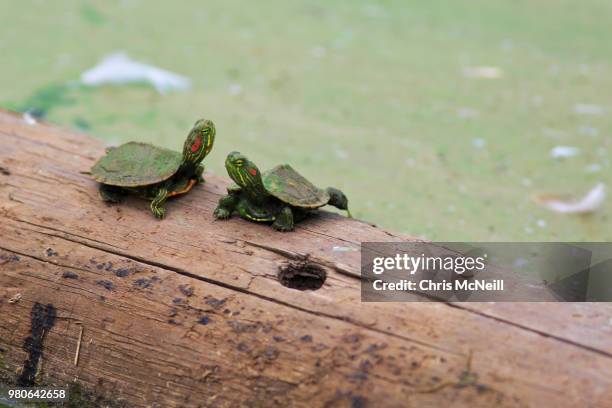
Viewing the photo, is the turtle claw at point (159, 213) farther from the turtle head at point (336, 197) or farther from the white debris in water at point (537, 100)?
the white debris in water at point (537, 100)

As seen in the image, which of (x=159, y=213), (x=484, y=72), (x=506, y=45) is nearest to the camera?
(x=159, y=213)

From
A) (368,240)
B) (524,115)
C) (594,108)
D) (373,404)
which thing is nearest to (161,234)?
(368,240)

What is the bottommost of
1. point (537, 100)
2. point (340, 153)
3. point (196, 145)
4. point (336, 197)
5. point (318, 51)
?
point (336, 197)

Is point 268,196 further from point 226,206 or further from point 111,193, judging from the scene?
point 111,193

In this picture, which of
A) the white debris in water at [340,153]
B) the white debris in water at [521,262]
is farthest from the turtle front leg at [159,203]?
the white debris in water at [340,153]

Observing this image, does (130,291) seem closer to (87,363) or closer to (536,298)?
(87,363)

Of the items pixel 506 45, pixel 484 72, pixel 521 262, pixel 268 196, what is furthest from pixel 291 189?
pixel 506 45
